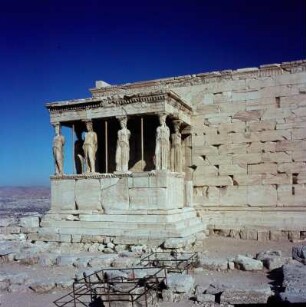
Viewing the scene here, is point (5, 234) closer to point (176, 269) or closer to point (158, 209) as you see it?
point (158, 209)

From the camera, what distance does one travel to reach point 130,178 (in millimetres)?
13258

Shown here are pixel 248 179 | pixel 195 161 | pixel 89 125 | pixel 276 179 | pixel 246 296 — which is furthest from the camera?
pixel 195 161

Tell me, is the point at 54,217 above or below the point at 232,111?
below

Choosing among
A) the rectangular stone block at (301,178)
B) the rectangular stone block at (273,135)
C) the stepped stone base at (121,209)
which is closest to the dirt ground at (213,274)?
the stepped stone base at (121,209)

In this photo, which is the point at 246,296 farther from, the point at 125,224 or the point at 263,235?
the point at 263,235

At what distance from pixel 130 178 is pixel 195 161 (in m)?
2.80

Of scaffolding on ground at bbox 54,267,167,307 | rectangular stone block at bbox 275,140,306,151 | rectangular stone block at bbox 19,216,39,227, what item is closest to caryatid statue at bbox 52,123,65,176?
rectangular stone block at bbox 19,216,39,227

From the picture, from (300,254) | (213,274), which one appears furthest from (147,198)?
(300,254)

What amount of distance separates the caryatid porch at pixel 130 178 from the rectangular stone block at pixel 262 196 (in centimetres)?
195

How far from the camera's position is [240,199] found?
14305mm

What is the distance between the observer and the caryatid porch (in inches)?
503

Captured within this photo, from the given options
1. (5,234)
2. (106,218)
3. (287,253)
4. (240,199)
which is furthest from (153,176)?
(5,234)

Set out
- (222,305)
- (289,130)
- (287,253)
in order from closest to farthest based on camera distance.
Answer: (222,305)
(287,253)
(289,130)

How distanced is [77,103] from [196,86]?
4.11 m
